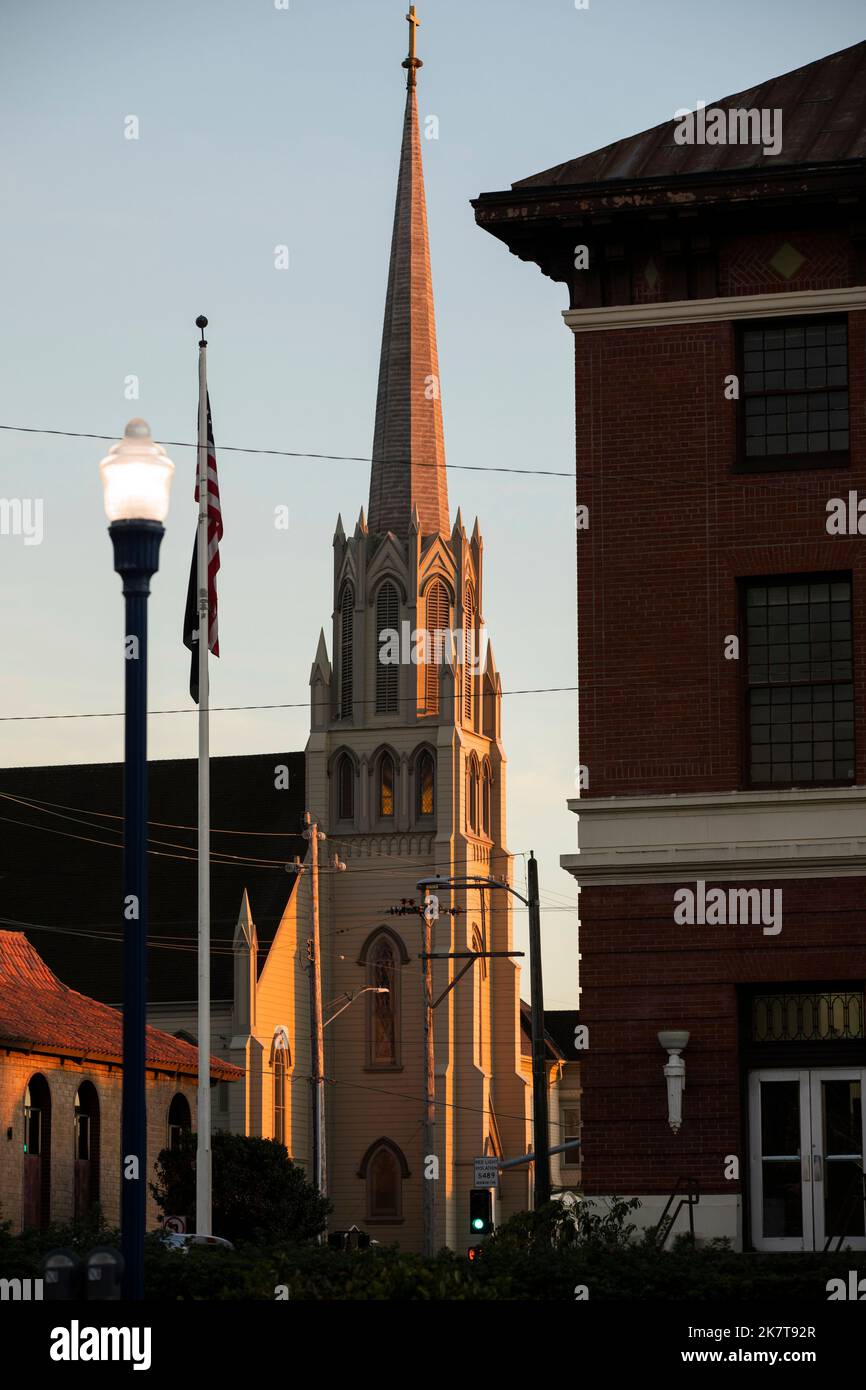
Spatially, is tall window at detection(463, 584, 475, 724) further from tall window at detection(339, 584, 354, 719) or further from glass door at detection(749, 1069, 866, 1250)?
glass door at detection(749, 1069, 866, 1250)

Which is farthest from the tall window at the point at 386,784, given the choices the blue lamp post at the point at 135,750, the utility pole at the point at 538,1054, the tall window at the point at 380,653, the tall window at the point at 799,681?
the blue lamp post at the point at 135,750

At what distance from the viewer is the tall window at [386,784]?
88.0 m

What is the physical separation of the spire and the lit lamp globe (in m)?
76.9

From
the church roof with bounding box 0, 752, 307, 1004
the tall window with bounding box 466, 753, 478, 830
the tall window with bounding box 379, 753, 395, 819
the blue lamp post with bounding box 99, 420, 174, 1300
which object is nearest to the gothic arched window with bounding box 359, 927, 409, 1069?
the church roof with bounding box 0, 752, 307, 1004

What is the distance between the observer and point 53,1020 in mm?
47656

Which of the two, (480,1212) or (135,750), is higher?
(135,750)

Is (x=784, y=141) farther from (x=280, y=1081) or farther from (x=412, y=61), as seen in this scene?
(x=412, y=61)

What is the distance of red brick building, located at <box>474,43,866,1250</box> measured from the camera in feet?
75.8

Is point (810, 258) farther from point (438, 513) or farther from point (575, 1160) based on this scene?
point (575, 1160)

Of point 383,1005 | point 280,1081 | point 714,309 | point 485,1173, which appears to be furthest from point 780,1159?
point 383,1005

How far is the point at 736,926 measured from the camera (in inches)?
915

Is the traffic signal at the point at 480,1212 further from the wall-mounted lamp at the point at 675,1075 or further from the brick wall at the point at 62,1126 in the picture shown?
the wall-mounted lamp at the point at 675,1075

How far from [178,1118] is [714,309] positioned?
3557 cm

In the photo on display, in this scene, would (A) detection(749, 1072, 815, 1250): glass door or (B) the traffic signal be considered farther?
(B) the traffic signal
